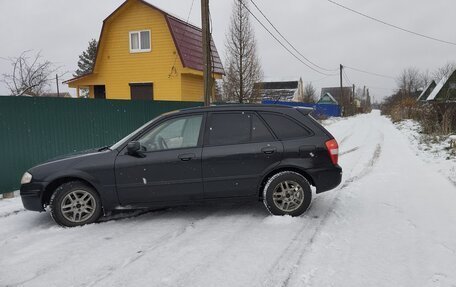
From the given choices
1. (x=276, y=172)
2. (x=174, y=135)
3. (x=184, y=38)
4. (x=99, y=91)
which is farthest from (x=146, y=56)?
(x=276, y=172)

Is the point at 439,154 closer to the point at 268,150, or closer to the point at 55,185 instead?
the point at 268,150

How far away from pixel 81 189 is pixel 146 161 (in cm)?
98

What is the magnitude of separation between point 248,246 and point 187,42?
15.3 metres

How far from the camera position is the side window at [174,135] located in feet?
18.4

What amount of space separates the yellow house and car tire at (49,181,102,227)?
1271 cm

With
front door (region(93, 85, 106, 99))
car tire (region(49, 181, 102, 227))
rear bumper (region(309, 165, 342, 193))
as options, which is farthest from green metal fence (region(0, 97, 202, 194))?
front door (region(93, 85, 106, 99))

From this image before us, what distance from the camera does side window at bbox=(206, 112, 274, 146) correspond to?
5.63m

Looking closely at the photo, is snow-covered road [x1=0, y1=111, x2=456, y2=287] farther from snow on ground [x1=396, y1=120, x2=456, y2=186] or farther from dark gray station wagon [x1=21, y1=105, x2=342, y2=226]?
snow on ground [x1=396, y1=120, x2=456, y2=186]

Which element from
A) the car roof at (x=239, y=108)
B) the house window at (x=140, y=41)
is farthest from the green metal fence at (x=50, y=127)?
the house window at (x=140, y=41)

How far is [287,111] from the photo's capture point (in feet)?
19.2

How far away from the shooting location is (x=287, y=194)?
558 cm

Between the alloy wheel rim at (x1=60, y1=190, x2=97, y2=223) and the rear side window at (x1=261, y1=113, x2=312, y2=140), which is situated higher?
the rear side window at (x1=261, y1=113, x2=312, y2=140)

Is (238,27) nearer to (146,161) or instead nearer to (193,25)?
(193,25)

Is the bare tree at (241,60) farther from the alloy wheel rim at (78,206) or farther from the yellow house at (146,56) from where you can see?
the alloy wheel rim at (78,206)
